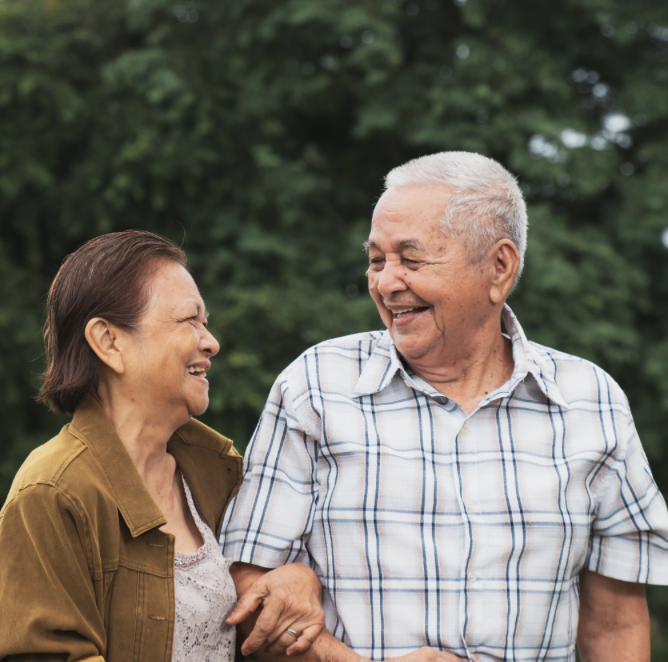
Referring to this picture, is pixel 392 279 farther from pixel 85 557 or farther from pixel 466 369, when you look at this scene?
pixel 85 557

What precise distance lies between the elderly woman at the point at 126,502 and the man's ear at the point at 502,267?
734mm

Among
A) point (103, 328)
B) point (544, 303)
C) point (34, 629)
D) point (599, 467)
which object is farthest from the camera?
point (544, 303)

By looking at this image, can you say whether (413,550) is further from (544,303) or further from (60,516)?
(544,303)

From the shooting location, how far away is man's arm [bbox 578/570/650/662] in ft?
6.61

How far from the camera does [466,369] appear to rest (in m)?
2.04

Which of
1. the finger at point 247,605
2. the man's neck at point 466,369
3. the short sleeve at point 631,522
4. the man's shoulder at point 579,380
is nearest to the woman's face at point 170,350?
the finger at point 247,605

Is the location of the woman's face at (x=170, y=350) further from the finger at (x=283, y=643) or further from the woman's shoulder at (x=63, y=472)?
the finger at (x=283, y=643)

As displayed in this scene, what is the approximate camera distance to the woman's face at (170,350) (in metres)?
1.79

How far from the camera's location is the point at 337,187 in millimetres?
5453

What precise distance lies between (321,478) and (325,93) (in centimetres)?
387

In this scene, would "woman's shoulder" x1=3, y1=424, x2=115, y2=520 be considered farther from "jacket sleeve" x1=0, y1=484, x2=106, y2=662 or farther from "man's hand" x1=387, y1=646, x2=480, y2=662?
"man's hand" x1=387, y1=646, x2=480, y2=662

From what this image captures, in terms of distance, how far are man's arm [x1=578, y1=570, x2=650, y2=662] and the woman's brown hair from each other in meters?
1.35

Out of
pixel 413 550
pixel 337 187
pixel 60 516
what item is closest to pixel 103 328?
pixel 60 516

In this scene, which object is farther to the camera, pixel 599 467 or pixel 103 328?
pixel 599 467
